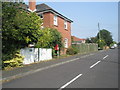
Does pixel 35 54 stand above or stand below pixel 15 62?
above

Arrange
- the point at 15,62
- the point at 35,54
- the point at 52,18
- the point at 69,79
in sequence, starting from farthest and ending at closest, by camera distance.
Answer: the point at 52,18 < the point at 35,54 < the point at 15,62 < the point at 69,79

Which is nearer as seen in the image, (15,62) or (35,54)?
(15,62)

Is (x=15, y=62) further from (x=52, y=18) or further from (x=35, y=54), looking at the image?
(x=52, y=18)

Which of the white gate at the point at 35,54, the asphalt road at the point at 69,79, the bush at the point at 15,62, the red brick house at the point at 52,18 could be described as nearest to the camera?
the asphalt road at the point at 69,79

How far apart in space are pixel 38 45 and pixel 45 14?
30.8 feet

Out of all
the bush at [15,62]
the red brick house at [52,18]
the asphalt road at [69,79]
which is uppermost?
the red brick house at [52,18]

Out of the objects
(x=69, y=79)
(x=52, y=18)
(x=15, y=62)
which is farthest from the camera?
(x=52, y=18)

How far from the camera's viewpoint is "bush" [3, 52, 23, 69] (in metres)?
12.0

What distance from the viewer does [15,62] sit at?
12.5m

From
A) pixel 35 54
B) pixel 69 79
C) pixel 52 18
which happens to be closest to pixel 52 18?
pixel 52 18

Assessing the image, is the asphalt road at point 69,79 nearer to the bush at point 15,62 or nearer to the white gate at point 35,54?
the bush at point 15,62

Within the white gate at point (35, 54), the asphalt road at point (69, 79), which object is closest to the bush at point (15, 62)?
the white gate at point (35, 54)

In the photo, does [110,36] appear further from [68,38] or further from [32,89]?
[32,89]

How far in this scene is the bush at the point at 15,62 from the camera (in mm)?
11984
